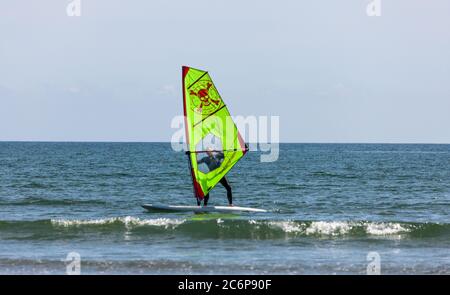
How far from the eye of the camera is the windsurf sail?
22.7 metres

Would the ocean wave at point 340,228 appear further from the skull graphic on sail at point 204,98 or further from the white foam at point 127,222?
the skull graphic on sail at point 204,98

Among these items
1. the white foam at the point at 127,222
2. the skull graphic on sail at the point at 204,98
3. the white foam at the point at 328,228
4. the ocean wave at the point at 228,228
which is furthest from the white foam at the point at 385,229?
the skull graphic on sail at the point at 204,98

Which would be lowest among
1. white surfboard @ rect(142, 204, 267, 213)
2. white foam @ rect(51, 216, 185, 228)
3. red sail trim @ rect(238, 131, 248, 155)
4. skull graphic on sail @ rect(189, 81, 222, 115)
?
white foam @ rect(51, 216, 185, 228)

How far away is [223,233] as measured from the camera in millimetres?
21359

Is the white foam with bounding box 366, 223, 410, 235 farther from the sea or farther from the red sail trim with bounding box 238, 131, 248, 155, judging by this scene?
the red sail trim with bounding box 238, 131, 248, 155

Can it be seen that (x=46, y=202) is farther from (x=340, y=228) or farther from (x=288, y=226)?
(x=340, y=228)

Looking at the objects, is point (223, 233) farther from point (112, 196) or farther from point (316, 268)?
point (112, 196)

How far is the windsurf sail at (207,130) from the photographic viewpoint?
74.4ft

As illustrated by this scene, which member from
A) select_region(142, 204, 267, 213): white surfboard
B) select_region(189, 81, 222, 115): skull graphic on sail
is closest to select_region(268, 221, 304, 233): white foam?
select_region(142, 204, 267, 213): white surfboard

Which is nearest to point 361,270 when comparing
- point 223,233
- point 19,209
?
point 223,233

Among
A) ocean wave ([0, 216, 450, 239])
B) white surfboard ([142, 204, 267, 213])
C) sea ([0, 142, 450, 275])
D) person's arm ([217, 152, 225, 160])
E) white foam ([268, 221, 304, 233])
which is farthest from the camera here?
white surfboard ([142, 204, 267, 213])

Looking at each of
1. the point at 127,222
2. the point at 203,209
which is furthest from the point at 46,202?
the point at 203,209

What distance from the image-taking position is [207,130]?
22.9m
